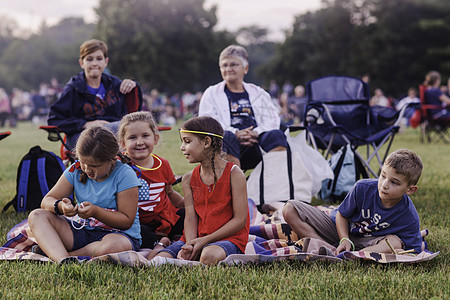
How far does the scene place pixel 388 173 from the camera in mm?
2705

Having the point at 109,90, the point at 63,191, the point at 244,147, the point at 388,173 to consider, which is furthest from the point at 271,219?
the point at 109,90

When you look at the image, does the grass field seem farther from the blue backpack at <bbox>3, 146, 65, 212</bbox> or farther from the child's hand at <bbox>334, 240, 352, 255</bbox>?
the blue backpack at <bbox>3, 146, 65, 212</bbox>

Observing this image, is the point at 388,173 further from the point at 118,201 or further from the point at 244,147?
the point at 244,147

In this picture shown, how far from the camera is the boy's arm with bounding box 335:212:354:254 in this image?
9.17 ft

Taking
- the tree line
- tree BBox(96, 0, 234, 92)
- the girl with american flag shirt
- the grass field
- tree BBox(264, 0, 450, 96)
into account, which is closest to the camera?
the grass field

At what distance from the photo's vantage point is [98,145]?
8.57 ft

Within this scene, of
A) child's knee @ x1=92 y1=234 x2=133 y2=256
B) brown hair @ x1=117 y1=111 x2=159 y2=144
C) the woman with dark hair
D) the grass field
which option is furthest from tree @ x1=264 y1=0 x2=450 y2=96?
child's knee @ x1=92 y1=234 x2=133 y2=256

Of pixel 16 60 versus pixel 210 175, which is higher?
pixel 16 60

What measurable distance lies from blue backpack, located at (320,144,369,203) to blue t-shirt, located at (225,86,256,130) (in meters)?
0.90

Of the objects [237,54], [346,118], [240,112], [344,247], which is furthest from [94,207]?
[346,118]

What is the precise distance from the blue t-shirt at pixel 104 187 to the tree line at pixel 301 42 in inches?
1128

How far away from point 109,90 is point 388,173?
8.60ft

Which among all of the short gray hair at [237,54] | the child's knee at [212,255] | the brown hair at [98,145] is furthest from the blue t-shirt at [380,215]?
the short gray hair at [237,54]

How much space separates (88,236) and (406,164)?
5.91ft
